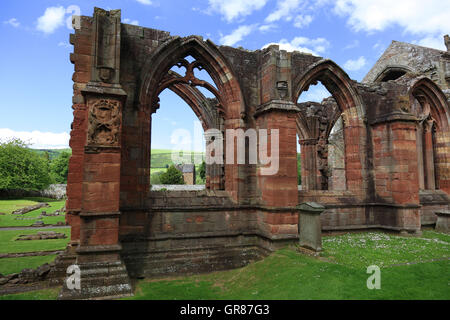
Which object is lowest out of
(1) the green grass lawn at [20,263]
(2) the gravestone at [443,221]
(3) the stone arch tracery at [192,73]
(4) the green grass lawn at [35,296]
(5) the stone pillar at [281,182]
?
(1) the green grass lawn at [20,263]

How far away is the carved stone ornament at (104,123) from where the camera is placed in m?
5.73

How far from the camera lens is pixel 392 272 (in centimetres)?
511

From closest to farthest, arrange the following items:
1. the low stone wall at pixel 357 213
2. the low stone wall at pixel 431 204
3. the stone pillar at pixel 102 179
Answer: the stone pillar at pixel 102 179 < the low stone wall at pixel 357 213 < the low stone wall at pixel 431 204

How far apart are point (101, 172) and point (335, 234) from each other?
6.56m

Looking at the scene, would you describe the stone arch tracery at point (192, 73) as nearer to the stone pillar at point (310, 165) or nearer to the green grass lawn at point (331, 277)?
the green grass lawn at point (331, 277)

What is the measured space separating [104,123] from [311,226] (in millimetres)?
4903

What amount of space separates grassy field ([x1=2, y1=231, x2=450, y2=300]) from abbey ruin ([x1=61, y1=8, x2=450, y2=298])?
633 mm

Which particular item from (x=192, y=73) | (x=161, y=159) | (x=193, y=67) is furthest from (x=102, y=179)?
(x=161, y=159)

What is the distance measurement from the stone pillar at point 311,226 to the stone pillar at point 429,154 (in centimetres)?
767

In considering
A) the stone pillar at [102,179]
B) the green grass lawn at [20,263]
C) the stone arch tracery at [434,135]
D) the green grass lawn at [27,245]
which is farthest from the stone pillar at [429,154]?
the green grass lawn at [27,245]

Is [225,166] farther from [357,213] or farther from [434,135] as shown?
[434,135]

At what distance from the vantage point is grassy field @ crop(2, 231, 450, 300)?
4.46 meters

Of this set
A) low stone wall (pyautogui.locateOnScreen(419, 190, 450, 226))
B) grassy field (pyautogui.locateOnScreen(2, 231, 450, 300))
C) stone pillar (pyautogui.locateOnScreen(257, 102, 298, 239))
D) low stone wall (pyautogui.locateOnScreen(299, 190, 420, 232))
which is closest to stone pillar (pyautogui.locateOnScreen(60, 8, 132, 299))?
grassy field (pyautogui.locateOnScreen(2, 231, 450, 300))
